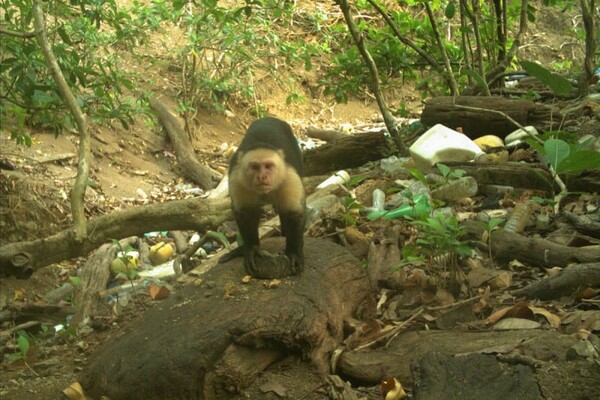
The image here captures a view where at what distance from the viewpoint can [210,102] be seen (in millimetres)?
11367

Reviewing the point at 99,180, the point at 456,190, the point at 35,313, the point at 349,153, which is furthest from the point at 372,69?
the point at 99,180

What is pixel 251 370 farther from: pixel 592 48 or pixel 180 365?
pixel 592 48

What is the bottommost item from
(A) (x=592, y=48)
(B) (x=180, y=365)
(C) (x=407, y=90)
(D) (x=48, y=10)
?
(C) (x=407, y=90)

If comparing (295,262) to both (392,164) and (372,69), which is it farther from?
(372,69)

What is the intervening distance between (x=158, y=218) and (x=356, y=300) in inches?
113

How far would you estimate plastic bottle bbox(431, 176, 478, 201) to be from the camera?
5000 millimetres

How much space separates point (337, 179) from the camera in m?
6.32

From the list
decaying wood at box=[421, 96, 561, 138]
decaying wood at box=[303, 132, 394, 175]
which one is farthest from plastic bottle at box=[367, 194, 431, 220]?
decaying wood at box=[303, 132, 394, 175]

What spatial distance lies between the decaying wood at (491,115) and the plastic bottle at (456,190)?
1190mm

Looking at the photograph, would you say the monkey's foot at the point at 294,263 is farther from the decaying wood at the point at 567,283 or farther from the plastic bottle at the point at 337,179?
the plastic bottle at the point at 337,179

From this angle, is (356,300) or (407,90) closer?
(356,300)

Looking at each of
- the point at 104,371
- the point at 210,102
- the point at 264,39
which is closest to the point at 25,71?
the point at 104,371

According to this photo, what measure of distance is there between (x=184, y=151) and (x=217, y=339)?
285 inches

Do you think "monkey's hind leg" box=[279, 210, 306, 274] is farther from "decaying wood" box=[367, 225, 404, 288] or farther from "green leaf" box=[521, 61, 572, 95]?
"green leaf" box=[521, 61, 572, 95]
